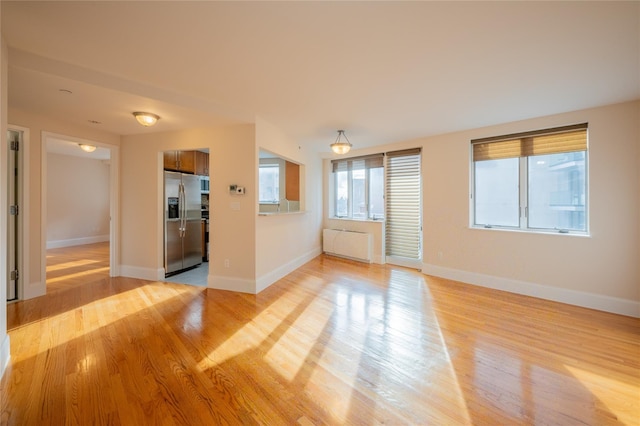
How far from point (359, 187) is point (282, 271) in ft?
9.37

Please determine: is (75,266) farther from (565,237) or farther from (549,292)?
(565,237)

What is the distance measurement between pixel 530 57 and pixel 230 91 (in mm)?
2998

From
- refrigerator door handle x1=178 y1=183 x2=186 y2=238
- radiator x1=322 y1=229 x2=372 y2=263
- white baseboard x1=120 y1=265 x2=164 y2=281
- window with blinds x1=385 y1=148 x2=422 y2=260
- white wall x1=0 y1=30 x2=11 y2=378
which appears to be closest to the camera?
white wall x1=0 y1=30 x2=11 y2=378

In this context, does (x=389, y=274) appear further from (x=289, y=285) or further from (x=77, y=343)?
(x=77, y=343)

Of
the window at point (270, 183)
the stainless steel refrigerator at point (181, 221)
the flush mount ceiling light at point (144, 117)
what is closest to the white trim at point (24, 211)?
the flush mount ceiling light at point (144, 117)

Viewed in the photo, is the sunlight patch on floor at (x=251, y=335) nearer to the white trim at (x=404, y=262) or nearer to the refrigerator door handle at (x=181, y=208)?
the refrigerator door handle at (x=181, y=208)

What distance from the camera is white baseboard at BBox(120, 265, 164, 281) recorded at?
432 cm

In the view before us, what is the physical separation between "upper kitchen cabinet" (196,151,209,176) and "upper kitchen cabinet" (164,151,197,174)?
9 centimetres

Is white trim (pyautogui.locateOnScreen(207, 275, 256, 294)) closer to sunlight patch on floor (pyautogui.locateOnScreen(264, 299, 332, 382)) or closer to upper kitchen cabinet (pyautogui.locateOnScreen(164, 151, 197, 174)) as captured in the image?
sunlight patch on floor (pyautogui.locateOnScreen(264, 299, 332, 382))

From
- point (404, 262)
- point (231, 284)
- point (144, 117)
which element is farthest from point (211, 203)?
point (404, 262)

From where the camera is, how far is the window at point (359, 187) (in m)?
5.82

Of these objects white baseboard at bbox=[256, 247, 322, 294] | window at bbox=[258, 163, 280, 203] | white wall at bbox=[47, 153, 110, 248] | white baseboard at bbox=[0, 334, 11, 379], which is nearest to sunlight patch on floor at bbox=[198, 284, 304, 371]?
white baseboard at bbox=[256, 247, 322, 294]

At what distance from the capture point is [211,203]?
4012mm

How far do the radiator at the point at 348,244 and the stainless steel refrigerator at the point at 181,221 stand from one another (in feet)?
9.55
